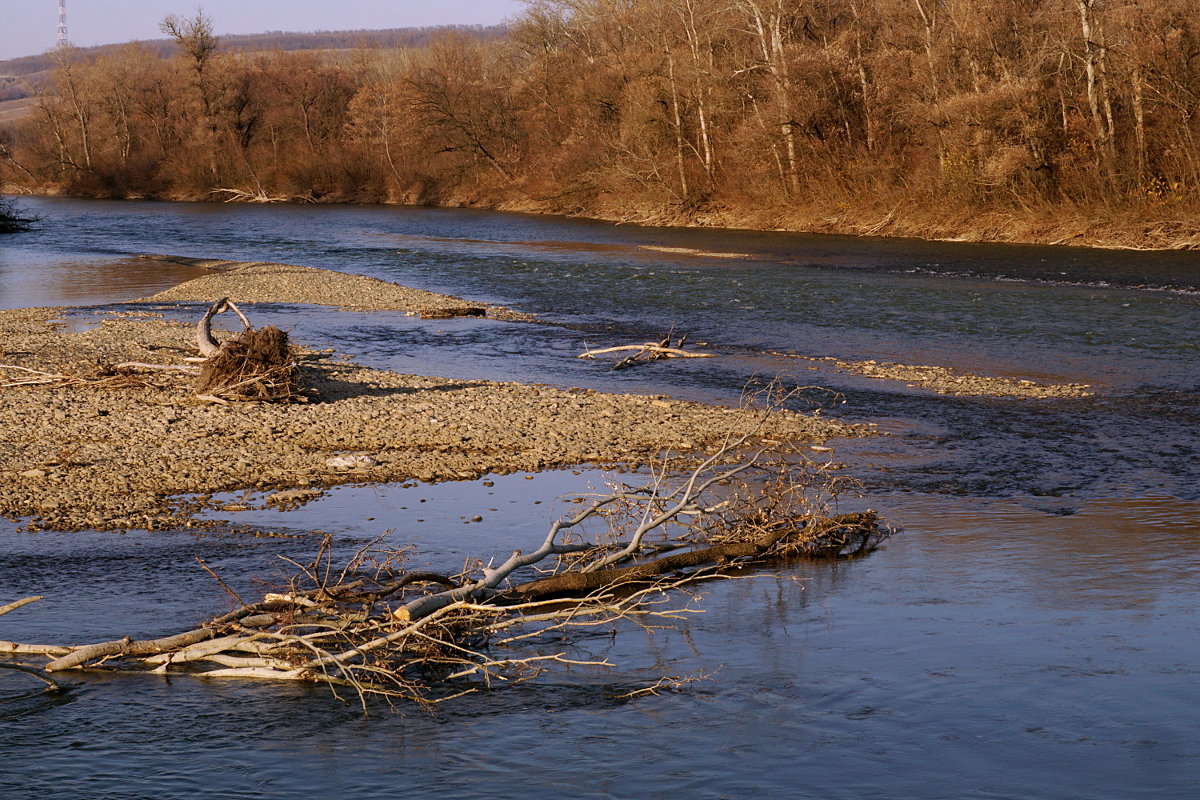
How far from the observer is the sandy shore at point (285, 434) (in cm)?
1127

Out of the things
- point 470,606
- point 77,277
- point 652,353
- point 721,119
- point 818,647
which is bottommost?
point 818,647

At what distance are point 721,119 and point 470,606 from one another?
48.2 m

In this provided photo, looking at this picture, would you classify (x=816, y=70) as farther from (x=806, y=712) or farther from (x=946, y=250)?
(x=806, y=712)

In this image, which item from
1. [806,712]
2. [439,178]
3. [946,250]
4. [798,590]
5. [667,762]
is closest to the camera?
[667,762]

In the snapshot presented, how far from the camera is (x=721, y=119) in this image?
→ 53281 millimetres

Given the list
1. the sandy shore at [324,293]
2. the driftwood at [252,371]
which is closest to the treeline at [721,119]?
the sandy shore at [324,293]

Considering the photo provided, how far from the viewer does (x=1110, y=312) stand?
24094mm

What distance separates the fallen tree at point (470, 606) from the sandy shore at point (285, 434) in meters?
1.29

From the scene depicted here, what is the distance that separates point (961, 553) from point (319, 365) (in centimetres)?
1006

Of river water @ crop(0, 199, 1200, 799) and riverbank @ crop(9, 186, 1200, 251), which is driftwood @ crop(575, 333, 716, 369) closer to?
river water @ crop(0, 199, 1200, 799)

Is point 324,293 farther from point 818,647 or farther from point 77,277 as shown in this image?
point 818,647

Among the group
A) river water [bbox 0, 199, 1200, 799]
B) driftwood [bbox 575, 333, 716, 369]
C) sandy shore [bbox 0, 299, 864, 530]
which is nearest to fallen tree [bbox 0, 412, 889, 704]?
river water [bbox 0, 199, 1200, 799]

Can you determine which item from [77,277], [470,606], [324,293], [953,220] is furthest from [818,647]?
[953,220]

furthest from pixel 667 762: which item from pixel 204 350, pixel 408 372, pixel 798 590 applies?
pixel 408 372
